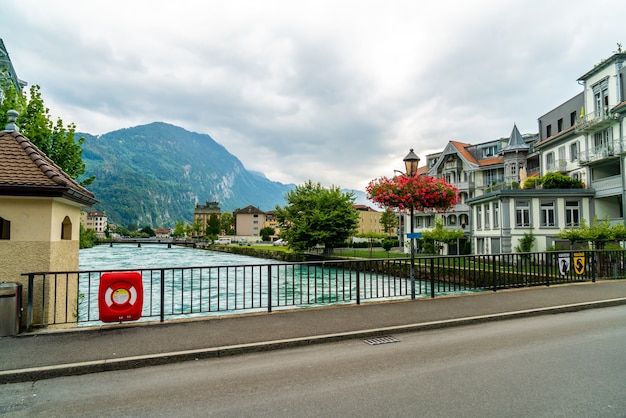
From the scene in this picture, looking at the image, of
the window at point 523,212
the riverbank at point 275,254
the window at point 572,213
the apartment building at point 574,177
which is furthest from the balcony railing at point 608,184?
the riverbank at point 275,254

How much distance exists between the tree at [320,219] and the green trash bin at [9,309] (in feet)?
136

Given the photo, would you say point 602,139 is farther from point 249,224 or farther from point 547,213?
point 249,224

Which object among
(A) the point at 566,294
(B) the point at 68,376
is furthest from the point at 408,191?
(B) the point at 68,376

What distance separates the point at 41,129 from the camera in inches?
671

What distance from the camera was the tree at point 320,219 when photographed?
4822cm

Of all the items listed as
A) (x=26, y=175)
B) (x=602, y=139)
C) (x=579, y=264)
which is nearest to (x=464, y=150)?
(x=602, y=139)

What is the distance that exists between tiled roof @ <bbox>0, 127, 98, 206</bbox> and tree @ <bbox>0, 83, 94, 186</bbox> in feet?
35.4

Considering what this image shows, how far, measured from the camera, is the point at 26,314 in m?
7.01

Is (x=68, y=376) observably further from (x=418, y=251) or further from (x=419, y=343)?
(x=418, y=251)

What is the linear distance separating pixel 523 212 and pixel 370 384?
29835 mm

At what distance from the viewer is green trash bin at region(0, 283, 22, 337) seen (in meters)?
6.52

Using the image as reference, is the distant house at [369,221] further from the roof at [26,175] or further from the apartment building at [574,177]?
the roof at [26,175]

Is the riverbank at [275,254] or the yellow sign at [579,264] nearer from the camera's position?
the yellow sign at [579,264]

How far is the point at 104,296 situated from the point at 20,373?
2.29m
